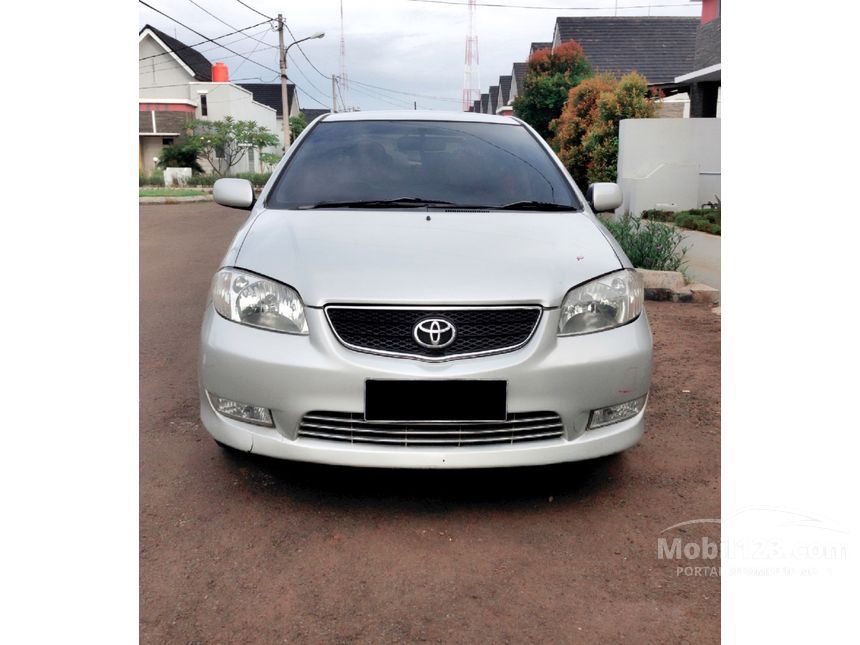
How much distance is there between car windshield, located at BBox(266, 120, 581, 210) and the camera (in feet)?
12.7

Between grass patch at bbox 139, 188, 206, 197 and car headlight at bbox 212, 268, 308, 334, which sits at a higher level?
grass patch at bbox 139, 188, 206, 197

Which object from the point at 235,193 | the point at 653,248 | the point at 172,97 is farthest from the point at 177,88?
the point at 235,193

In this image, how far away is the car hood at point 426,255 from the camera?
2930 millimetres

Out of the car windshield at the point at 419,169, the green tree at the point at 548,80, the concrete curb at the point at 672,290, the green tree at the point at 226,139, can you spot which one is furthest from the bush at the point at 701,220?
the green tree at the point at 226,139

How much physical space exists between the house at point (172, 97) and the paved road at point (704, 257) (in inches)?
1475

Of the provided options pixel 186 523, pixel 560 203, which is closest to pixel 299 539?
pixel 186 523

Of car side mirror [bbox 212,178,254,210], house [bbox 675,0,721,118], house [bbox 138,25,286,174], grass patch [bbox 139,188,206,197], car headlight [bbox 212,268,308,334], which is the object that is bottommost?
car headlight [bbox 212,268,308,334]

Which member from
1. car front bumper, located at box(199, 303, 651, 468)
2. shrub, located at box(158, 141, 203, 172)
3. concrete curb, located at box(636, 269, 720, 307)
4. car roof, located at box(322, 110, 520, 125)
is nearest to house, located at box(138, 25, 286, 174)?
shrub, located at box(158, 141, 203, 172)

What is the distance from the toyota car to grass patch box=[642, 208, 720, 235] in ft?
28.7

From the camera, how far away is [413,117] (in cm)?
460

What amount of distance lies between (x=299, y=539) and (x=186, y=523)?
476mm

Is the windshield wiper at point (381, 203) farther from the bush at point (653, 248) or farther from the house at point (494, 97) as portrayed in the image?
Result: the house at point (494, 97)

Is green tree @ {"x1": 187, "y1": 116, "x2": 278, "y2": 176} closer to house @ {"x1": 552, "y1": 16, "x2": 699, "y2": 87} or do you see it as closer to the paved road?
house @ {"x1": 552, "y1": 16, "x2": 699, "y2": 87}

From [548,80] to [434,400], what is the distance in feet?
98.7
